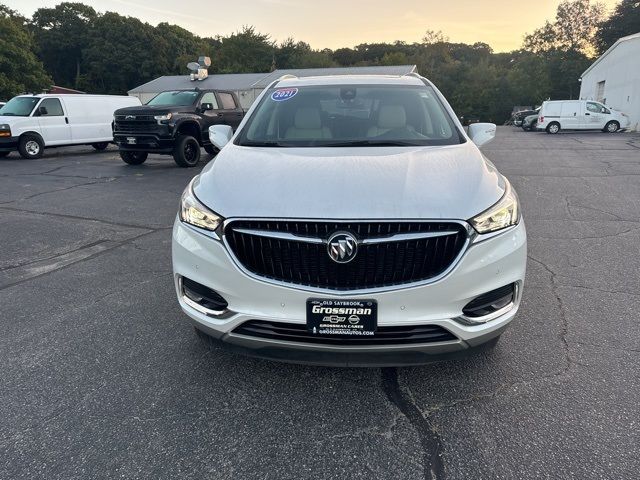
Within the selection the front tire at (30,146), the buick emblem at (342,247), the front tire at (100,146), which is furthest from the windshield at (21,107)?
the buick emblem at (342,247)

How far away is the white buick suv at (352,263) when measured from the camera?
228cm

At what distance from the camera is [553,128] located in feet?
88.6

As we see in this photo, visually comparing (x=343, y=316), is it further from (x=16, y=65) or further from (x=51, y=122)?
(x=16, y=65)

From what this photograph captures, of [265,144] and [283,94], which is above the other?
[283,94]

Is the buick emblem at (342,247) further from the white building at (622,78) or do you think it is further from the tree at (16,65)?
the tree at (16,65)

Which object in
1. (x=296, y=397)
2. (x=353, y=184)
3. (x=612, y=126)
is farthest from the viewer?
(x=612, y=126)

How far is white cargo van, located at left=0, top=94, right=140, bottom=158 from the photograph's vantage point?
48.1 ft

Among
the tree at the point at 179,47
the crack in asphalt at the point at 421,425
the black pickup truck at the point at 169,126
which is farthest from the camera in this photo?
the tree at the point at 179,47

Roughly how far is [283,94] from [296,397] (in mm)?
2715

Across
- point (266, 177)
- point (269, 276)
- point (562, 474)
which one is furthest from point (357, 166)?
point (562, 474)

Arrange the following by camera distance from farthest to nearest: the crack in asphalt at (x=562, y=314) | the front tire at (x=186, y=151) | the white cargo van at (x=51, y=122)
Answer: the white cargo van at (x=51, y=122) → the front tire at (x=186, y=151) → the crack in asphalt at (x=562, y=314)

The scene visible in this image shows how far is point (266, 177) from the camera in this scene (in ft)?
8.89

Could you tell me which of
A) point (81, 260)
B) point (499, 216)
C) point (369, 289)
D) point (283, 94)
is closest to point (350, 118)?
point (283, 94)

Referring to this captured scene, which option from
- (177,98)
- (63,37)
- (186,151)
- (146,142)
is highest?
(63,37)
